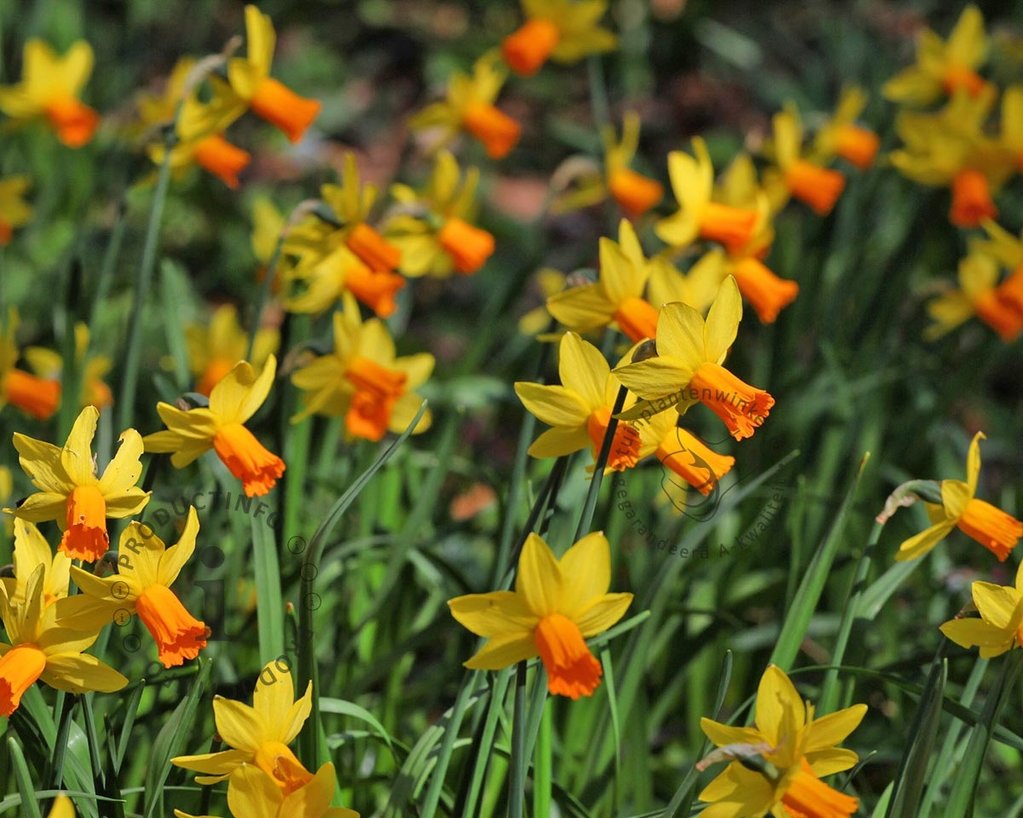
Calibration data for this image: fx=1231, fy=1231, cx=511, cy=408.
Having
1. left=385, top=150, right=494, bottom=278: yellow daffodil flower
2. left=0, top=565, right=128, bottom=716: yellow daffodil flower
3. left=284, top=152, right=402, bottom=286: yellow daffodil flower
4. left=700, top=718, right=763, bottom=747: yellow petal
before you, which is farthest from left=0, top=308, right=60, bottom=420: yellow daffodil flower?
left=700, top=718, right=763, bottom=747: yellow petal

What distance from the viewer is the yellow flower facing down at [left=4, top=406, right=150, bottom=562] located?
1.61 meters

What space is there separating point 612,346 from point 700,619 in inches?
39.0

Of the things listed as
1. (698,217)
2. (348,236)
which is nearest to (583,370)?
(348,236)

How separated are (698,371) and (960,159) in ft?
6.86

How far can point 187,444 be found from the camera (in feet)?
6.05

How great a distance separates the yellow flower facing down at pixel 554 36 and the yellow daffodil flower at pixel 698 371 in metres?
2.14

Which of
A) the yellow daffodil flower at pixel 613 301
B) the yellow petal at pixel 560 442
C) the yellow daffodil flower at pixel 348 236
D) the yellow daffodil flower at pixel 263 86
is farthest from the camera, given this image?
the yellow daffodil flower at pixel 263 86

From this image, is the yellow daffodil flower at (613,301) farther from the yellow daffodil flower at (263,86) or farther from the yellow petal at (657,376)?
the yellow daffodil flower at (263,86)

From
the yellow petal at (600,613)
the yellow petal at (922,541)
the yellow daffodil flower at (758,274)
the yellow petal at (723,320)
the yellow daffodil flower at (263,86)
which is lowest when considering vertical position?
the yellow petal at (922,541)

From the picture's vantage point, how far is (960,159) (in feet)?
11.0

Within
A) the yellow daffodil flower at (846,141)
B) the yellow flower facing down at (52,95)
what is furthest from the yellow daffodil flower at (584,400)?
the yellow flower facing down at (52,95)

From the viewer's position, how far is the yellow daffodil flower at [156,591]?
1553 mm

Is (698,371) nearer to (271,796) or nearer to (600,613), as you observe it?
(600,613)

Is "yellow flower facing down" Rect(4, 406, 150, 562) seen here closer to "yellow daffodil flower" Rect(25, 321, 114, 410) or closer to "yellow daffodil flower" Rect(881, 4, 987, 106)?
"yellow daffodil flower" Rect(25, 321, 114, 410)
